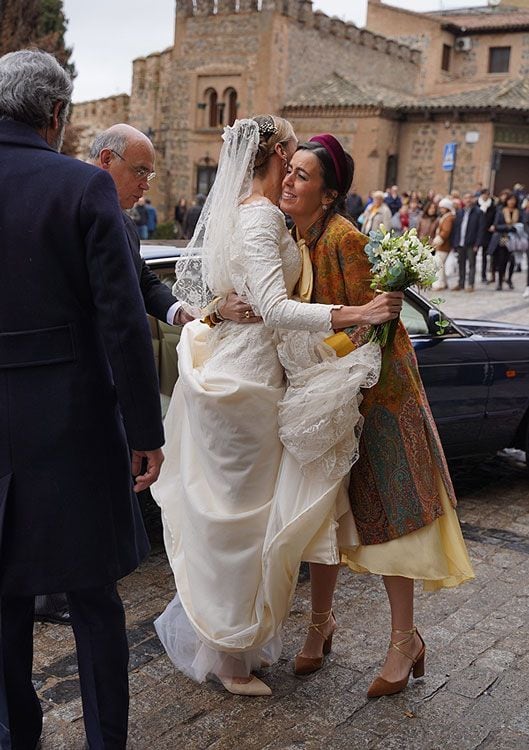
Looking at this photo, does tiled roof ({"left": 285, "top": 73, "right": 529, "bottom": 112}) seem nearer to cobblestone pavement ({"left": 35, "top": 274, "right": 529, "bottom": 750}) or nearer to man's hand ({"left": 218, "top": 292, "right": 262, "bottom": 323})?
cobblestone pavement ({"left": 35, "top": 274, "right": 529, "bottom": 750})

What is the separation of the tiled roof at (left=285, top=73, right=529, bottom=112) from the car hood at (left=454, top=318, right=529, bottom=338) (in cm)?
2885

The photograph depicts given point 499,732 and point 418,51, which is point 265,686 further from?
point 418,51

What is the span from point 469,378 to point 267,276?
2.92 m

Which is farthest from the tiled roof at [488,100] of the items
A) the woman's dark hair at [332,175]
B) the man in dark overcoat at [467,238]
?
the woman's dark hair at [332,175]

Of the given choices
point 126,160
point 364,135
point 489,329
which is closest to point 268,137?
point 126,160

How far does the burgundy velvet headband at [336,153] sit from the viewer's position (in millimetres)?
3318

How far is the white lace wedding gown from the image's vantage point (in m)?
3.25

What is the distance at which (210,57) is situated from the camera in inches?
1543

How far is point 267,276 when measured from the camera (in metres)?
3.16

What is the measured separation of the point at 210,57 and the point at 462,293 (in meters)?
24.3

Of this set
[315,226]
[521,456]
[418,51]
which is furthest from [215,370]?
[418,51]

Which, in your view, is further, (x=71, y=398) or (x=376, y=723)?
(x=376, y=723)

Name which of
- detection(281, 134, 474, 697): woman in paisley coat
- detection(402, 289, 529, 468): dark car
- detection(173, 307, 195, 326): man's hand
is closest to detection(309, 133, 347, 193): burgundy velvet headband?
detection(281, 134, 474, 697): woman in paisley coat

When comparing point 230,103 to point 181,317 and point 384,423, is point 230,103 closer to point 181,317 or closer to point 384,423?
point 181,317
